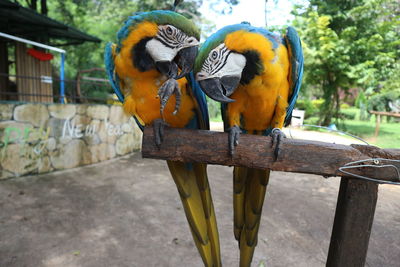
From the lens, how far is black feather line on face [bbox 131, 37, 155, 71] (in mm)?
1263

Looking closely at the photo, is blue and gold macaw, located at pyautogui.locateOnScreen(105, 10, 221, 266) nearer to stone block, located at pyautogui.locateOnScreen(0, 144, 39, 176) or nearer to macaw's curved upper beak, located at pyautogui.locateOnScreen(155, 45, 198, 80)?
macaw's curved upper beak, located at pyautogui.locateOnScreen(155, 45, 198, 80)

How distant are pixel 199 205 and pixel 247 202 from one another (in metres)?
0.28

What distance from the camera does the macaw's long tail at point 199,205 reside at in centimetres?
147

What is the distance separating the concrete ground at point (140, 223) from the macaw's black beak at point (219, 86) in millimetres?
1841

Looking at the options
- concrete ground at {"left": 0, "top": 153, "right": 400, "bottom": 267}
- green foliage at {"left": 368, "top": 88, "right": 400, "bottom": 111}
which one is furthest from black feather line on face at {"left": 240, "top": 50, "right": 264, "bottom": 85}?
green foliage at {"left": 368, "top": 88, "right": 400, "bottom": 111}

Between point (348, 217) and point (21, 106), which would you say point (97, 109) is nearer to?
point (21, 106)

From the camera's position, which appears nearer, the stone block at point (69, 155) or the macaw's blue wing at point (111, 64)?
the macaw's blue wing at point (111, 64)

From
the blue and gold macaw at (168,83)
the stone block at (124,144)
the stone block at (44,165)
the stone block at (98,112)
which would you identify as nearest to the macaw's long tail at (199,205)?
the blue and gold macaw at (168,83)

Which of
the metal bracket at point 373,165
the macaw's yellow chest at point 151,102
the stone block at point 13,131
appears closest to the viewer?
the metal bracket at point 373,165

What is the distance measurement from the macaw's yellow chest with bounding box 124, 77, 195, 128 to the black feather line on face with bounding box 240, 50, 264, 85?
0.36 meters

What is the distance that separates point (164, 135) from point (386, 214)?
12.1 ft

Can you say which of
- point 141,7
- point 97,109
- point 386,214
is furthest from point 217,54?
point 141,7

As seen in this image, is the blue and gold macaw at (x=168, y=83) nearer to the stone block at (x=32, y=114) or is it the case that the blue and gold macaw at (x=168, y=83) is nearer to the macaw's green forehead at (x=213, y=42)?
the macaw's green forehead at (x=213, y=42)

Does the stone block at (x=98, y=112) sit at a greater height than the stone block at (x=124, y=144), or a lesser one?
greater
